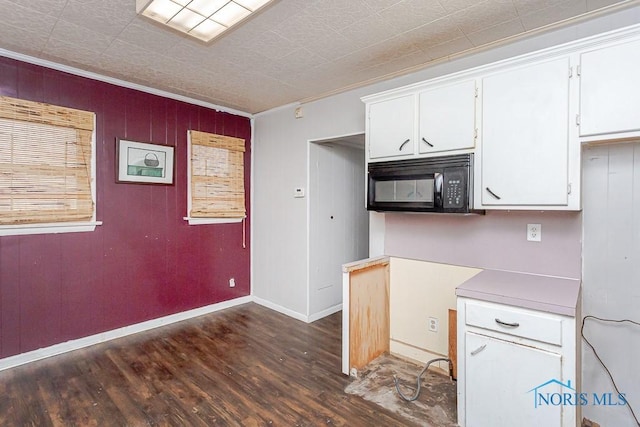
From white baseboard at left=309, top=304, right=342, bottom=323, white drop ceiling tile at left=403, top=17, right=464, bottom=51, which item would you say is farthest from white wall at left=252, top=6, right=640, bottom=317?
white drop ceiling tile at left=403, top=17, right=464, bottom=51

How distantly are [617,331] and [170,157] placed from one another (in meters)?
4.02

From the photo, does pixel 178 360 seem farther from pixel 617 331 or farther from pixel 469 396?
pixel 617 331

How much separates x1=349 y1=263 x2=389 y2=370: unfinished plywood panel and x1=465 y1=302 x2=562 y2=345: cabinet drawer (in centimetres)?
93

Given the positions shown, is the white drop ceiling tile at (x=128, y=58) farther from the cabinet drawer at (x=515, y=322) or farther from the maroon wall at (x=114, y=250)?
the cabinet drawer at (x=515, y=322)

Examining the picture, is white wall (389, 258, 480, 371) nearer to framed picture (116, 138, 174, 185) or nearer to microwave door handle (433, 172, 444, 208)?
microwave door handle (433, 172, 444, 208)

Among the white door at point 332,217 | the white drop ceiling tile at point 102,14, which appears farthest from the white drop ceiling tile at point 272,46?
the white door at point 332,217

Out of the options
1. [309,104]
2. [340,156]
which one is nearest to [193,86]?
[309,104]

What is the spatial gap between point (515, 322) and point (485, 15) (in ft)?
6.07

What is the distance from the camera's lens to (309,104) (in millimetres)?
3639

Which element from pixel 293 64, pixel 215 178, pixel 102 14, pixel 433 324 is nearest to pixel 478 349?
pixel 433 324

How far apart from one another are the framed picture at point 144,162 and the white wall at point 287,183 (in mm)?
1153

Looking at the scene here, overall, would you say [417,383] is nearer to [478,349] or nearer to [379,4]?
[478,349]

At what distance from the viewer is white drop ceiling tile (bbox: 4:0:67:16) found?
188 centimetres

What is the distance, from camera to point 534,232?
218 cm
